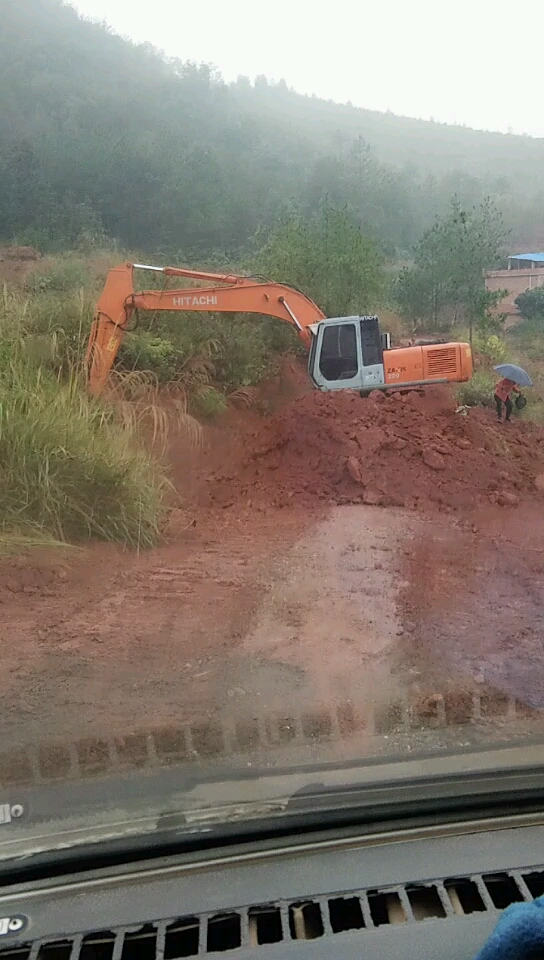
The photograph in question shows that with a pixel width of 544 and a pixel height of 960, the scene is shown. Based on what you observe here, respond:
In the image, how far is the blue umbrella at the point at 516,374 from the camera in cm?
1097

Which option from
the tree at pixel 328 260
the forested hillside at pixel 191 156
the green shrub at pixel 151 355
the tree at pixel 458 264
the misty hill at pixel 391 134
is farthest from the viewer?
the tree at pixel 328 260

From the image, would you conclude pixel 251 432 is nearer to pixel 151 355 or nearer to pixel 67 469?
pixel 151 355

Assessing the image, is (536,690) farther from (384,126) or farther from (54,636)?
(384,126)

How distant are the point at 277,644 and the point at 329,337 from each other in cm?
708

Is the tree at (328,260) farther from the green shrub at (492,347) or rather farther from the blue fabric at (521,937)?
the blue fabric at (521,937)

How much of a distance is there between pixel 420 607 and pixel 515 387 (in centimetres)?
590

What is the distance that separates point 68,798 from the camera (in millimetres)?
3168

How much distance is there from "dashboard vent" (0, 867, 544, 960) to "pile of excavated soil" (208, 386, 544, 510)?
22.4 feet

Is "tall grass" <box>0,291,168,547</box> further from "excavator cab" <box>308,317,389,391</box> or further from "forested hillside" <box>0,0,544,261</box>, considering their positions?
"excavator cab" <box>308,317,389,391</box>

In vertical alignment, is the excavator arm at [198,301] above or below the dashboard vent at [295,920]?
above

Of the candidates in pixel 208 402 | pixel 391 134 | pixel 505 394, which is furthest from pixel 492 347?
pixel 208 402

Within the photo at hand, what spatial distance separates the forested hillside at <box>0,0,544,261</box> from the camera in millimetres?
11469

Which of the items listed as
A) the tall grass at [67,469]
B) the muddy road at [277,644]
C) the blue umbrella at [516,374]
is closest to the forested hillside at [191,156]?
the blue umbrella at [516,374]

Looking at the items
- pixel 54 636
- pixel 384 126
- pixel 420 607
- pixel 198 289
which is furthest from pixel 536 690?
pixel 384 126
